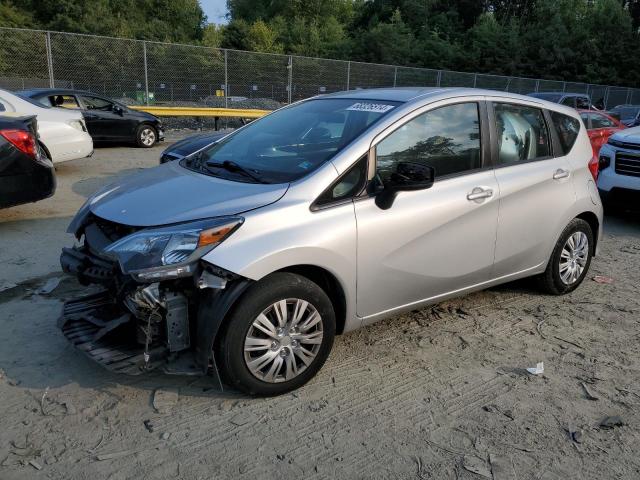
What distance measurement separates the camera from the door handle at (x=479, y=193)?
3914 mm

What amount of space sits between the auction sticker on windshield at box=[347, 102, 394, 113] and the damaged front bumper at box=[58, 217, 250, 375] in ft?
5.12

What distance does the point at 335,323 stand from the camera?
3.39 metres

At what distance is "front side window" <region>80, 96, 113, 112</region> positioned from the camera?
42.3ft

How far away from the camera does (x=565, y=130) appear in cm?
484

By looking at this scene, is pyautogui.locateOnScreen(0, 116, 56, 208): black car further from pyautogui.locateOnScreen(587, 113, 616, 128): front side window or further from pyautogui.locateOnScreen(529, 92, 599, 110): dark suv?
pyautogui.locateOnScreen(529, 92, 599, 110): dark suv

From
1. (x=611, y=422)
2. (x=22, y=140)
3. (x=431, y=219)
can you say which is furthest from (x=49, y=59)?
(x=611, y=422)

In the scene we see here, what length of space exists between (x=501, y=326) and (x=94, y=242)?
2.96 m

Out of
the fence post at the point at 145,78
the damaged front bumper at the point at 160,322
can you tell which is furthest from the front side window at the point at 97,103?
the damaged front bumper at the point at 160,322

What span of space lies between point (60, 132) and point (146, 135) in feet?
Result: 16.6

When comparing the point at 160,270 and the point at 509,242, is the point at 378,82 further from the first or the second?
the point at 160,270

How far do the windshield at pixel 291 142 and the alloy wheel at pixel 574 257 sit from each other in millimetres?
2129

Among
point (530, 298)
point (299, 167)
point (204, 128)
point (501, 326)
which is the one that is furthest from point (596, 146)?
point (204, 128)

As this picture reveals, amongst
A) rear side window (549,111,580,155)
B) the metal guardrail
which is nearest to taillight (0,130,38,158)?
rear side window (549,111,580,155)

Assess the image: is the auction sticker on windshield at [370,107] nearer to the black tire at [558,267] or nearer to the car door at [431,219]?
the car door at [431,219]
